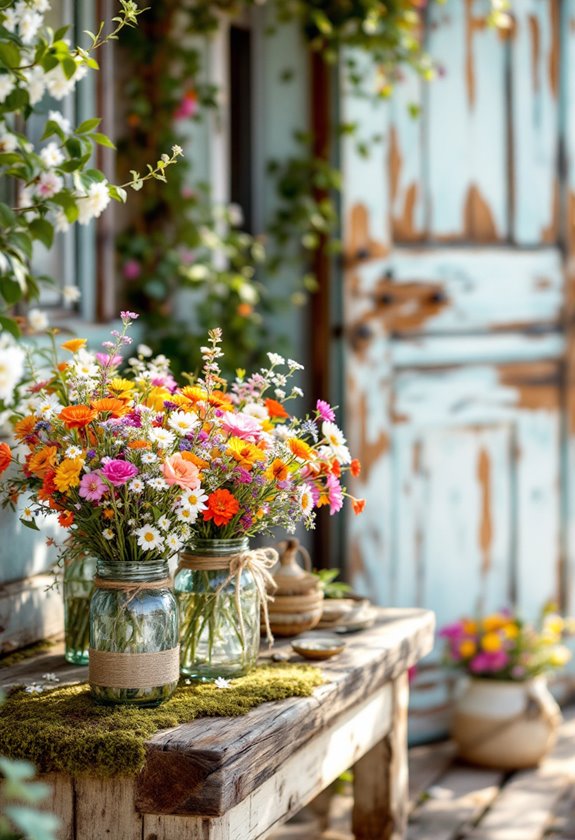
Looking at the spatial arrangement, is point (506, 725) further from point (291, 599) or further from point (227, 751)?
point (227, 751)

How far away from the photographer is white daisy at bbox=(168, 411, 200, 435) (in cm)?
181

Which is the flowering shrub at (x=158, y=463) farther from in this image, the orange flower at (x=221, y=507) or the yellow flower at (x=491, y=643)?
the yellow flower at (x=491, y=643)

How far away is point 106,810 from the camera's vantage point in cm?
171

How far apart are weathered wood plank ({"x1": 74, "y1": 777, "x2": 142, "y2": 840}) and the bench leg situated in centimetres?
92

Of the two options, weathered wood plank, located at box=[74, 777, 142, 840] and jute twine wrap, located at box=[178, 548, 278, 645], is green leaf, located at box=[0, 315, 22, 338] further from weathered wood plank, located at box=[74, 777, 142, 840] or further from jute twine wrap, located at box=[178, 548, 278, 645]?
weathered wood plank, located at box=[74, 777, 142, 840]

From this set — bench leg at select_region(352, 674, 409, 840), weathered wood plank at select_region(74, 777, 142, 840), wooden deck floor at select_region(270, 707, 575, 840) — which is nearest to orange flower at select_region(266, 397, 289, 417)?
weathered wood plank at select_region(74, 777, 142, 840)

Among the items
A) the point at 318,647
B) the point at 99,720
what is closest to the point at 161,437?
the point at 99,720

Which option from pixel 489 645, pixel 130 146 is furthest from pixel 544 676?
pixel 130 146

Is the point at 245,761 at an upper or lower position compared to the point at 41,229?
lower

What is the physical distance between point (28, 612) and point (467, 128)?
2465 millimetres

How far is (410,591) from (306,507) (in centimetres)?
219

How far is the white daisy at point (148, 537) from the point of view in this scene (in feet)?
5.76

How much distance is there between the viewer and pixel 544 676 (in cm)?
393

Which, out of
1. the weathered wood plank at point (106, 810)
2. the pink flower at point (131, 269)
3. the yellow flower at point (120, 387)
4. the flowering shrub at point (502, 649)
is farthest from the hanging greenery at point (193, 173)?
the weathered wood plank at point (106, 810)
